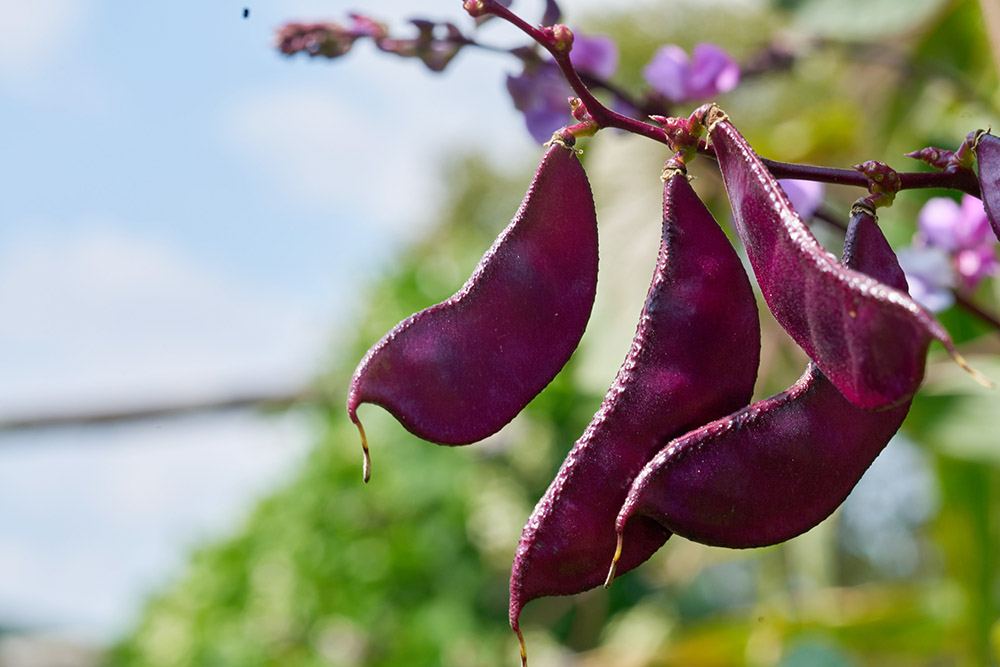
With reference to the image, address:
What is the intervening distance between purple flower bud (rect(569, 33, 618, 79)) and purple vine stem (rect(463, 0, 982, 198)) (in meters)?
0.19

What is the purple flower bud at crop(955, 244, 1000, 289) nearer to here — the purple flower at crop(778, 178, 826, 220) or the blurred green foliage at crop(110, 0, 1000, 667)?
the purple flower at crop(778, 178, 826, 220)

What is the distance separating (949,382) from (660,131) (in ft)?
1.88

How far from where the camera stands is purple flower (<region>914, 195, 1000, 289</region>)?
439mm

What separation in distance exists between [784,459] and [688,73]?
10.5 inches

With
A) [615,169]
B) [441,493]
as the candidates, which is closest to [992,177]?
[615,169]

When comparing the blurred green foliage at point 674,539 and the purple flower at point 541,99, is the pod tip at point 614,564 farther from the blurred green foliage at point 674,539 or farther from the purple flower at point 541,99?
the blurred green foliage at point 674,539

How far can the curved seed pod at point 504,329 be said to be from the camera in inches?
12.3

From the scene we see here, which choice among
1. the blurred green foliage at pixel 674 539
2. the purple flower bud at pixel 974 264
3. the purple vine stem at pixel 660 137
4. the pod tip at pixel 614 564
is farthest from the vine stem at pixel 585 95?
the blurred green foliage at pixel 674 539

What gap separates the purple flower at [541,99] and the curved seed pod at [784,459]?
20 cm

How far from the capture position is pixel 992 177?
11.1 inches

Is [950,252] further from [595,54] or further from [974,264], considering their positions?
[595,54]

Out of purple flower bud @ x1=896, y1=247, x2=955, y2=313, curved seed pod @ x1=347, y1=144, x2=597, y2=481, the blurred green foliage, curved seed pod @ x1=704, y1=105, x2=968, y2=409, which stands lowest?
the blurred green foliage

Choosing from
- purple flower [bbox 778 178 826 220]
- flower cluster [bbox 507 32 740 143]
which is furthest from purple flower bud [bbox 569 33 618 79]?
purple flower [bbox 778 178 826 220]

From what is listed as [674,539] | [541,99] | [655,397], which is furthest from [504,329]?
[674,539]
